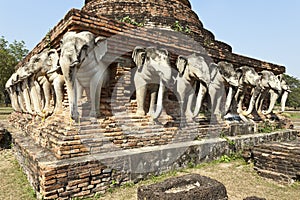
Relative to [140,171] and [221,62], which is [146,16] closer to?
[221,62]

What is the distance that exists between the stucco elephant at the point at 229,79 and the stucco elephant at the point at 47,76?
14.8 feet

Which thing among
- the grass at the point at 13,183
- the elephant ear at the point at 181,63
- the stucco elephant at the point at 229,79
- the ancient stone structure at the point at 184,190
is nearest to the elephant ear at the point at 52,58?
the grass at the point at 13,183

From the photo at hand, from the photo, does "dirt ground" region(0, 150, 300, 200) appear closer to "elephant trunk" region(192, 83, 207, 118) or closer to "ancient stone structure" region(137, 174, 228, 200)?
"ancient stone structure" region(137, 174, 228, 200)

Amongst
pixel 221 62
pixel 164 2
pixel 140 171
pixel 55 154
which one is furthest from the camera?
pixel 164 2

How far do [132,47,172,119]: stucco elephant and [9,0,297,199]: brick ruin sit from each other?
18 cm

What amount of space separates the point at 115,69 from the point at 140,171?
2.07m

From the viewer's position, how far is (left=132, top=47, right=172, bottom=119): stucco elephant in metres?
4.94

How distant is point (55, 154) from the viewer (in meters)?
3.73

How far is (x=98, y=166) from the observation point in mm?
3738

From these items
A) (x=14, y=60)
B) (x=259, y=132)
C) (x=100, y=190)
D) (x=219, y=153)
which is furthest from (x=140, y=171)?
(x=14, y=60)

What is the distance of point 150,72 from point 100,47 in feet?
4.09

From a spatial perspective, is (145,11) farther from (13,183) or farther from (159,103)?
(13,183)

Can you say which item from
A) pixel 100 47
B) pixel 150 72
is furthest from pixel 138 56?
pixel 100 47

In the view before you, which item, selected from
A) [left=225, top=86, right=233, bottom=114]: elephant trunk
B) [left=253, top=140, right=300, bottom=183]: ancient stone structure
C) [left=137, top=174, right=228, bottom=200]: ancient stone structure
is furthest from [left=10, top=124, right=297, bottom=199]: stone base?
[left=225, top=86, right=233, bottom=114]: elephant trunk
